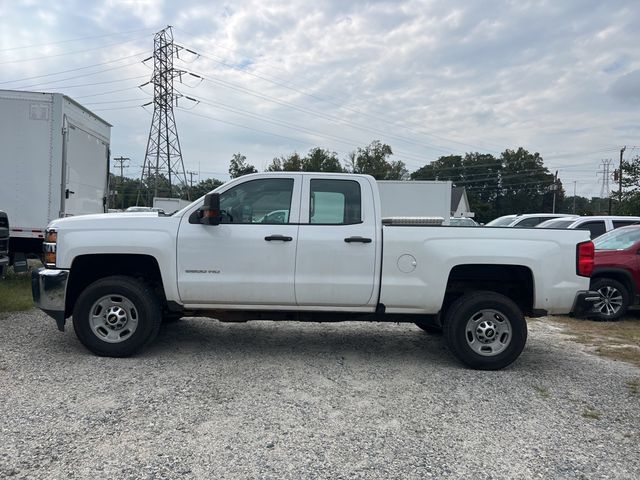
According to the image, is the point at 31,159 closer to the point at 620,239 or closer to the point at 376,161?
the point at 620,239

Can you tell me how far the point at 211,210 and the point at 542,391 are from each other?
370cm

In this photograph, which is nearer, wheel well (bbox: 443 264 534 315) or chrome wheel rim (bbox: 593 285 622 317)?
wheel well (bbox: 443 264 534 315)

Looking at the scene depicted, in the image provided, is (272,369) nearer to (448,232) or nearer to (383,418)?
(383,418)

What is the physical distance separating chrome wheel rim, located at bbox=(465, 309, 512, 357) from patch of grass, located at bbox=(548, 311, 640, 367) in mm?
1796

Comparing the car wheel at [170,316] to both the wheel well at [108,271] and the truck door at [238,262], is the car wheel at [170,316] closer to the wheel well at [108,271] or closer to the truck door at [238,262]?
the wheel well at [108,271]

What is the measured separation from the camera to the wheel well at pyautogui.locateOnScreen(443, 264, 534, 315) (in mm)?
5602

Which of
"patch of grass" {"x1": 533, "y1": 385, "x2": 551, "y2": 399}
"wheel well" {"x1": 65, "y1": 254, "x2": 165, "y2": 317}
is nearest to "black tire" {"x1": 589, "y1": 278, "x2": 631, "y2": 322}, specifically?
"patch of grass" {"x1": 533, "y1": 385, "x2": 551, "y2": 399}

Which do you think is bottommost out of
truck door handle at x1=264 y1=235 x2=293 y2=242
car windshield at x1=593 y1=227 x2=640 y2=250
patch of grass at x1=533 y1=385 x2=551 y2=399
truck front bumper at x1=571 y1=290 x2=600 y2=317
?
patch of grass at x1=533 y1=385 x2=551 y2=399

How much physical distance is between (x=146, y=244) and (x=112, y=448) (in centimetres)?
239

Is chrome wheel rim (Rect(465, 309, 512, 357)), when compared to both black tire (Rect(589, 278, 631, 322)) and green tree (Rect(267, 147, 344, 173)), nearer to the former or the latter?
black tire (Rect(589, 278, 631, 322))

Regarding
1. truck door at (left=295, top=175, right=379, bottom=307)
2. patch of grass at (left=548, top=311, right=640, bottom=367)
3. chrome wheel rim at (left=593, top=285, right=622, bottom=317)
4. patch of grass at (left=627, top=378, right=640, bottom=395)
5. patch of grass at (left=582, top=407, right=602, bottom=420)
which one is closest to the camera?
patch of grass at (left=582, top=407, right=602, bottom=420)

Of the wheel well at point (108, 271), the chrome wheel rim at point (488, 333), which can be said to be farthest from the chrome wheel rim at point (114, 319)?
the chrome wheel rim at point (488, 333)

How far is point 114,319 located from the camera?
552 cm

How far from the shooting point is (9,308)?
311 inches
